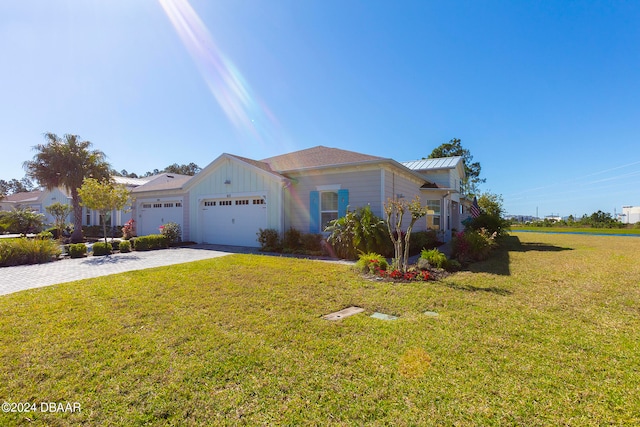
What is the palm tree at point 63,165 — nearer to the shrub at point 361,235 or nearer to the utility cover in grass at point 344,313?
the shrub at point 361,235

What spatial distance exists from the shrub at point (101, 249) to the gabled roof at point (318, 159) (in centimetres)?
769

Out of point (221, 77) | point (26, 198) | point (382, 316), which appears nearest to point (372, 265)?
point (382, 316)

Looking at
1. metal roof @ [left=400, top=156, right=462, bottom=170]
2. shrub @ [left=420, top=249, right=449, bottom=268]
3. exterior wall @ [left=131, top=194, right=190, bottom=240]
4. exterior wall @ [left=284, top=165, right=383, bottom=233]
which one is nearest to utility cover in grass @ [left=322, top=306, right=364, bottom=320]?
shrub @ [left=420, top=249, right=449, bottom=268]

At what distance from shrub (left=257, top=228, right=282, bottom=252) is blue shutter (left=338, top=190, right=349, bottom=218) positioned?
2.87 m

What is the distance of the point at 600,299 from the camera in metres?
5.25

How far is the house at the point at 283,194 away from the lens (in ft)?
38.1

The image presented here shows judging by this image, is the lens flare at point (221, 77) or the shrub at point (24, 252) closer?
the lens flare at point (221, 77)

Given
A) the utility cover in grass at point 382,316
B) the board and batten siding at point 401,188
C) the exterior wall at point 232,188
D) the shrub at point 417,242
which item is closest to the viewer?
the utility cover in grass at point 382,316

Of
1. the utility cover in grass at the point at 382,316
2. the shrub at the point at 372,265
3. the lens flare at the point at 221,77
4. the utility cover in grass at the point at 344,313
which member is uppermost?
the lens flare at the point at 221,77

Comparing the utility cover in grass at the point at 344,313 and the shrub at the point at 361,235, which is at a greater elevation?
the shrub at the point at 361,235

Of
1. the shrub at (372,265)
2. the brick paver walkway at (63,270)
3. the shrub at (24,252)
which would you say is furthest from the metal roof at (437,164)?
the shrub at (24,252)

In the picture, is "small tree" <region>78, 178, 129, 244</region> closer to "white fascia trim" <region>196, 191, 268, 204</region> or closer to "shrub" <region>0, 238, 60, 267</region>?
"shrub" <region>0, 238, 60, 267</region>

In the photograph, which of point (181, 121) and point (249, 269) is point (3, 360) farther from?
point (181, 121)

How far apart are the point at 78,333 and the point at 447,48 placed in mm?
13677
